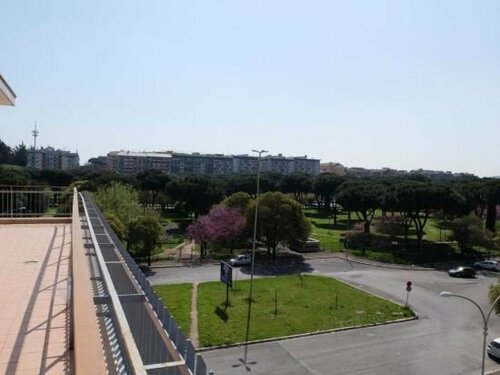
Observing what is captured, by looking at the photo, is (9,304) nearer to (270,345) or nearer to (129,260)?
(129,260)

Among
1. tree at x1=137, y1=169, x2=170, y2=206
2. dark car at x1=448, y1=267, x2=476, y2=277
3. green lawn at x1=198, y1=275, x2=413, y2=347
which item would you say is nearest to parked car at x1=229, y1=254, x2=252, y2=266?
green lawn at x1=198, y1=275, x2=413, y2=347

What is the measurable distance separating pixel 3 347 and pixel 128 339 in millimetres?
3965

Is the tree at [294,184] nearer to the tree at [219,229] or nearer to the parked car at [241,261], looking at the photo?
the tree at [219,229]

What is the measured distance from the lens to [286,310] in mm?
25359

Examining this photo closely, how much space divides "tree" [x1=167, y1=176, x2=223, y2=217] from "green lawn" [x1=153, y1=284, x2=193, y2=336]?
30.4 m

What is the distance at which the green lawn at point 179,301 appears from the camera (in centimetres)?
2253

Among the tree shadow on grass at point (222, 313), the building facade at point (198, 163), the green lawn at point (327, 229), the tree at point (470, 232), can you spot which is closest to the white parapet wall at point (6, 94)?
the tree shadow on grass at point (222, 313)

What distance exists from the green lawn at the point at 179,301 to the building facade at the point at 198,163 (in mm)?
119105

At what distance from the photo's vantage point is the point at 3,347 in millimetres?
5285

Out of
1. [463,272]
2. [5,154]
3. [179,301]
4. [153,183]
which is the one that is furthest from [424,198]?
[5,154]

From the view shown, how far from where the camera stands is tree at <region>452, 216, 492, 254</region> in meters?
44.6

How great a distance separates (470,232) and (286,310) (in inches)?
1077

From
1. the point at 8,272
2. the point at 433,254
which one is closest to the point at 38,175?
the point at 433,254

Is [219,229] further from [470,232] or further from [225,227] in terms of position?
[470,232]
